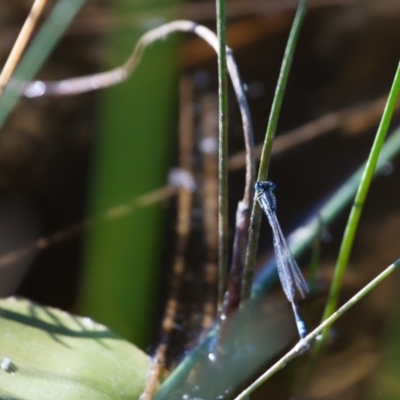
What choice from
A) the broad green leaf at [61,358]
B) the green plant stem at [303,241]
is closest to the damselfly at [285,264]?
the green plant stem at [303,241]

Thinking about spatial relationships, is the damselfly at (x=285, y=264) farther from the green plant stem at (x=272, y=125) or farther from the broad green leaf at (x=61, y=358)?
the broad green leaf at (x=61, y=358)

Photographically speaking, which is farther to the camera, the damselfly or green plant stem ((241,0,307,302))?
the damselfly

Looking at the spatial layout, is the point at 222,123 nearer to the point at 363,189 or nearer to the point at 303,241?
the point at 363,189

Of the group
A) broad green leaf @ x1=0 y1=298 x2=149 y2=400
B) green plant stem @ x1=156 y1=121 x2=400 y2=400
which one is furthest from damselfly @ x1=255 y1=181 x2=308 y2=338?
broad green leaf @ x1=0 y1=298 x2=149 y2=400

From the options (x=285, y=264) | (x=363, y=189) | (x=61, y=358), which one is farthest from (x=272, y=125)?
(x=61, y=358)

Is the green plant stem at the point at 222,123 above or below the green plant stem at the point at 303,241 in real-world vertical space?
above

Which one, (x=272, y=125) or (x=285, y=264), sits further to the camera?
(x=285, y=264)

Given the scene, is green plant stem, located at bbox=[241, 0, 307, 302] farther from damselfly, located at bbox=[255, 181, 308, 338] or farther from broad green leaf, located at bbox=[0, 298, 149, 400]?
broad green leaf, located at bbox=[0, 298, 149, 400]

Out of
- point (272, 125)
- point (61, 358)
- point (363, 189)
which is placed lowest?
point (61, 358)
